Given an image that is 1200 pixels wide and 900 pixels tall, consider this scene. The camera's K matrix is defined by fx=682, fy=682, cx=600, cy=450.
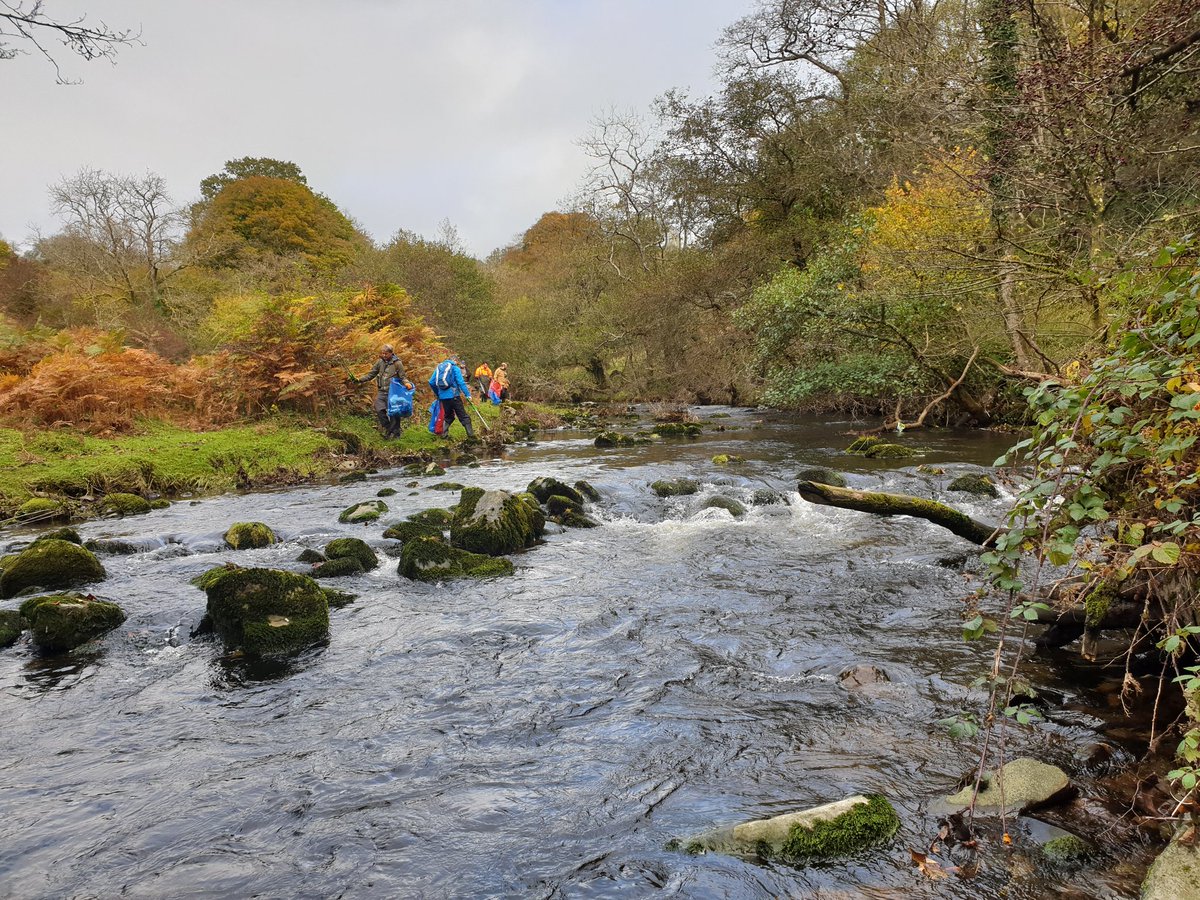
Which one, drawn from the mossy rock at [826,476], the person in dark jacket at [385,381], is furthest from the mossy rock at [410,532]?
the person in dark jacket at [385,381]

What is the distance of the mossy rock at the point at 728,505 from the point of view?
420 inches

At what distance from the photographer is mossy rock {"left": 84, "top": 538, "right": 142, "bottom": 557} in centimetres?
891

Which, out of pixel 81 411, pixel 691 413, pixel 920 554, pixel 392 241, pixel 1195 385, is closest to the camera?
pixel 1195 385

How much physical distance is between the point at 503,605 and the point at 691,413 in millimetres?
20809

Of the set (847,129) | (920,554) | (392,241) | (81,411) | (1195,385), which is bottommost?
(920,554)

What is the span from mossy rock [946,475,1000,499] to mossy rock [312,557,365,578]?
907 centimetres

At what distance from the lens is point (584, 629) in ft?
20.9

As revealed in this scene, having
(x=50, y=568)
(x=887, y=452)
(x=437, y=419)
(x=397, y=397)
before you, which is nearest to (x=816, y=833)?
(x=50, y=568)

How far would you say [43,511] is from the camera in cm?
1113

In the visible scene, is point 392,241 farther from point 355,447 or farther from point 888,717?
point 888,717

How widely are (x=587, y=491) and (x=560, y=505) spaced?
3.17 ft

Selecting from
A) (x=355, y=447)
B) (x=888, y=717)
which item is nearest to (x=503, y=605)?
(x=888, y=717)

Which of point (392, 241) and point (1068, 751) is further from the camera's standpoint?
point (392, 241)

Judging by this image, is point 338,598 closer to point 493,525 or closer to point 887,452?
point 493,525
